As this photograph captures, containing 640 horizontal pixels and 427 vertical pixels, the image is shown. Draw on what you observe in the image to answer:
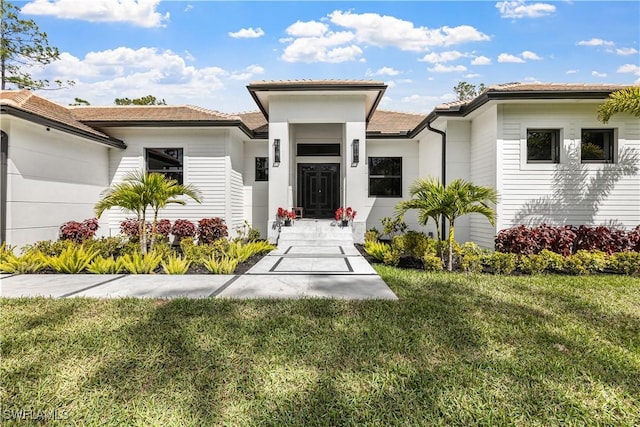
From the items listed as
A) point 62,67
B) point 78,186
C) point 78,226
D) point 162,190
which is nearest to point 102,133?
point 78,186

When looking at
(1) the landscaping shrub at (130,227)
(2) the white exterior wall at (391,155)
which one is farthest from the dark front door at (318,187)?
(1) the landscaping shrub at (130,227)

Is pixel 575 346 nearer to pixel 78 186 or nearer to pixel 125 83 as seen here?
pixel 78 186

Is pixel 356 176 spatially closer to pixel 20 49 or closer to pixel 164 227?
pixel 164 227

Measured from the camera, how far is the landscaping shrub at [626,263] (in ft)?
22.0

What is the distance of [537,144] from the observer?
8.91m

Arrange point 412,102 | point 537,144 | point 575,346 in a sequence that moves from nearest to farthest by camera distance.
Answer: point 575,346
point 537,144
point 412,102

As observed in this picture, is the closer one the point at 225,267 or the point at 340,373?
the point at 340,373

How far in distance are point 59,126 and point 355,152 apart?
28.2 ft

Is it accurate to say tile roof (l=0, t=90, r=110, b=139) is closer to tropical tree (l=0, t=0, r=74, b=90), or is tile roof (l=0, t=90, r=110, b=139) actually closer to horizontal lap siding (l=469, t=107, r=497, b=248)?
horizontal lap siding (l=469, t=107, r=497, b=248)

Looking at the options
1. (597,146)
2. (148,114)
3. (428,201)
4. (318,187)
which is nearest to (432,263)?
(428,201)

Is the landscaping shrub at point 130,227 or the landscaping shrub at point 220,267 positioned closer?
the landscaping shrub at point 220,267

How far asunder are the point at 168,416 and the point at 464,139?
10643mm

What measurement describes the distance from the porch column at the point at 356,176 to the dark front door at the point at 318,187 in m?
2.67

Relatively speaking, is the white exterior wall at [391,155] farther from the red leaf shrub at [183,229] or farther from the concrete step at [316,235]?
the red leaf shrub at [183,229]
